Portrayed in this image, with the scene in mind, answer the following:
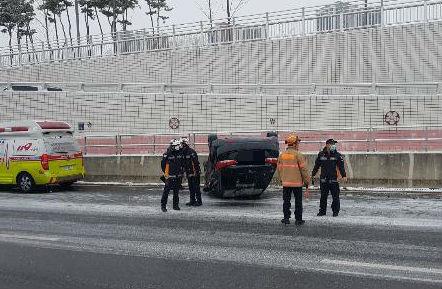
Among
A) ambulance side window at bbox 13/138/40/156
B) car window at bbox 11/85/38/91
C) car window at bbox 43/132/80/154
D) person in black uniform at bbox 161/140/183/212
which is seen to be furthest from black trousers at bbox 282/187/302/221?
car window at bbox 11/85/38/91

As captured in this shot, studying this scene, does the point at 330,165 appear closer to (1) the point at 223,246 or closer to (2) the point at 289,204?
(2) the point at 289,204

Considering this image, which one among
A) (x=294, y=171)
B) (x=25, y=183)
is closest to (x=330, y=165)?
(x=294, y=171)

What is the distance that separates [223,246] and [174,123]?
15.8m

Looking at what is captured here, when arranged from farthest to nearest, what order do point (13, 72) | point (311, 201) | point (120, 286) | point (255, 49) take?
point (13, 72) < point (255, 49) < point (311, 201) < point (120, 286)

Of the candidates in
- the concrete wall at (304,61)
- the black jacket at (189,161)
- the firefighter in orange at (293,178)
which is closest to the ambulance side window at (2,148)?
the black jacket at (189,161)

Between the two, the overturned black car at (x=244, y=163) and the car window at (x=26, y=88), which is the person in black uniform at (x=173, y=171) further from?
the car window at (x=26, y=88)

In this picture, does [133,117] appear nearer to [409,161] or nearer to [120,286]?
[409,161]

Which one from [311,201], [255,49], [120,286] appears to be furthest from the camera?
[255,49]

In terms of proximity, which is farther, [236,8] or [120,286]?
[236,8]

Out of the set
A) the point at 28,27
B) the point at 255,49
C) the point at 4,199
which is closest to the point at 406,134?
the point at 255,49

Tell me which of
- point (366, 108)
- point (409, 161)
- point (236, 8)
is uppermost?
point (236, 8)

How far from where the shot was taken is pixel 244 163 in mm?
13773

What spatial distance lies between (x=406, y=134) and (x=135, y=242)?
14443 millimetres

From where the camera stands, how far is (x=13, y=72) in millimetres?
38500
